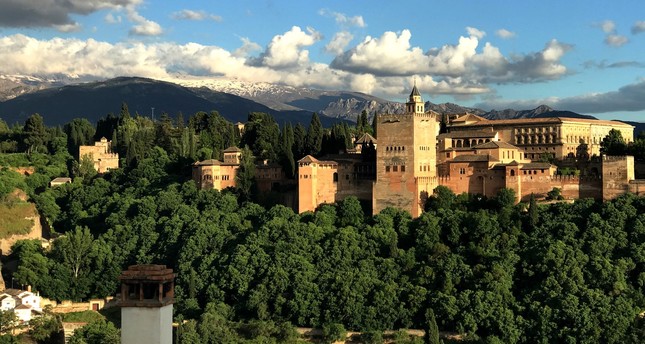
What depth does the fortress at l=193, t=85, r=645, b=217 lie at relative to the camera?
45.9 metres

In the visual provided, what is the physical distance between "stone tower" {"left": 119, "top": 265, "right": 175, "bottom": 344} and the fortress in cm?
3574

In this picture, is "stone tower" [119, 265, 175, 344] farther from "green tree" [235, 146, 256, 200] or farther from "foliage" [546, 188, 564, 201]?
"green tree" [235, 146, 256, 200]

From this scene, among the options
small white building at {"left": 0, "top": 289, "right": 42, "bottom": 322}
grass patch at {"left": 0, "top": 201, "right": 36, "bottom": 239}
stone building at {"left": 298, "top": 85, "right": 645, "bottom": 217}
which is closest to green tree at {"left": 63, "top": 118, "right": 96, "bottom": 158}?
grass patch at {"left": 0, "top": 201, "right": 36, "bottom": 239}

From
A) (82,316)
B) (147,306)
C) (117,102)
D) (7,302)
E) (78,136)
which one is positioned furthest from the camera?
(117,102)

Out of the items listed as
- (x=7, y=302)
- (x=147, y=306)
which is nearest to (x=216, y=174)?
(x=7, y=302)

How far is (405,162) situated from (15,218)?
2402 centimetres

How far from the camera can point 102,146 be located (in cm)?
6706

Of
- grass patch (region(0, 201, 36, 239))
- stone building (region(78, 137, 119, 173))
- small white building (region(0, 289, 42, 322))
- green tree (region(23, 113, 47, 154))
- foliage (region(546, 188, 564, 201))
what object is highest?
green tree (region(23, 113, 47, 154))

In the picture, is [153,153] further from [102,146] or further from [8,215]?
[8,215]

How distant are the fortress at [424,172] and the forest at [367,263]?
Result: 89 cm

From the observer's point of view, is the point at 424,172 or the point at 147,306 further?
the point at 424,172

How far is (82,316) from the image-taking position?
146 feet

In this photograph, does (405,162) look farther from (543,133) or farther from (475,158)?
(543,133)

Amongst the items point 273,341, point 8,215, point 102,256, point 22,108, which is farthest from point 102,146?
point 22,108
